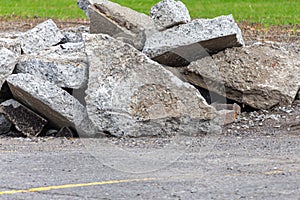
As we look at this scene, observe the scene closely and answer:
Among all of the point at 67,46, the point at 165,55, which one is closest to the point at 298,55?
the point at 165,55

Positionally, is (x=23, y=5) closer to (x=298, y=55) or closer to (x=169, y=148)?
(x=298, y=55)

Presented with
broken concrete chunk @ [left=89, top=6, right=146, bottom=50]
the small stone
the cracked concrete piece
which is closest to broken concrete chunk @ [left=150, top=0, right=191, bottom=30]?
broken concrete chunk @ [left=89, top=6, right=146, bottom=50]

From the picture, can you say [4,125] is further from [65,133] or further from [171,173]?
[171,173]

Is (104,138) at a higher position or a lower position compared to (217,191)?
lower

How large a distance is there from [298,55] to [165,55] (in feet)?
7.25

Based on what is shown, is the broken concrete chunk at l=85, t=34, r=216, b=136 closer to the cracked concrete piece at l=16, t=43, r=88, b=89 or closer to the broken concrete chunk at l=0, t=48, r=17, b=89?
the cracked concrete piece at l=16, t=43, r=88, b=89

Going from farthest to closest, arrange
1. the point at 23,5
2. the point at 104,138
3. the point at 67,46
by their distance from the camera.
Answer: the point at 23,5 → the point at 67,46 → the point at 104,138

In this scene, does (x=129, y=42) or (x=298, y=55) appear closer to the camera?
(x=129, y=42)

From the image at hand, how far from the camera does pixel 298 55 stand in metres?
11.8

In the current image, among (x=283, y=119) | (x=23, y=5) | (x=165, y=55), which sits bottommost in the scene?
(x=23, y=5)

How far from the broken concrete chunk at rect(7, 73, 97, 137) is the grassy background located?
12926 mm

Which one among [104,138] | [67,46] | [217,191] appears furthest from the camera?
[67,46]

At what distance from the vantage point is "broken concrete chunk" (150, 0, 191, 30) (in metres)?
11.0

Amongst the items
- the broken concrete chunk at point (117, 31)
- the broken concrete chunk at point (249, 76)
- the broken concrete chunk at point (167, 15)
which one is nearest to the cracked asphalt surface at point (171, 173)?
the broken concrete chunk at point (249, 76)
